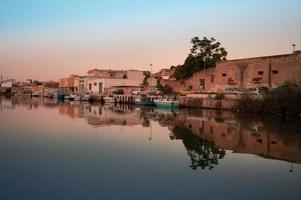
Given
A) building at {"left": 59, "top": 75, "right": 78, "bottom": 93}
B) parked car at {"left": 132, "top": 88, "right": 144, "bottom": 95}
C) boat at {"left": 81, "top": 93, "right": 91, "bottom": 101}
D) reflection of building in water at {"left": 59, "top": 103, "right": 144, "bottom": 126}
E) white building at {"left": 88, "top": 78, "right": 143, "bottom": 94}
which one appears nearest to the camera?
reflection of building in water at {"left": 59, "top": 103, "right": 144, "bottom": 126}

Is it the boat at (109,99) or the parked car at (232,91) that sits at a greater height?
the parked car at (232,91)

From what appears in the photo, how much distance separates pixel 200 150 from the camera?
13.1m

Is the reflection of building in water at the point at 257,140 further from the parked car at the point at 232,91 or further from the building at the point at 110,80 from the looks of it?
the building at the point at 110,80

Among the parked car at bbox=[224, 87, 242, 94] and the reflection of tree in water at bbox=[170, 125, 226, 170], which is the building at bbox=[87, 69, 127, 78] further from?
the reflection of tree in water at bbox=[170, 125, 226, 170]

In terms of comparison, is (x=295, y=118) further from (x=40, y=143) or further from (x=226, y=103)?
(x=40, y=143)

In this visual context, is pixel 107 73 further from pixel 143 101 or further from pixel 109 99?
pixel 143 101

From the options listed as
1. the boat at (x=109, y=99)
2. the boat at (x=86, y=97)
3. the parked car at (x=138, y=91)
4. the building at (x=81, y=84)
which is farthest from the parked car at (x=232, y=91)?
the building at (x=81, y=84)

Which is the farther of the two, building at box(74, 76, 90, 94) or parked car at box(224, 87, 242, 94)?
building at box(74, 76, 90, 94)

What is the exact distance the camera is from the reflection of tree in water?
10.8 m

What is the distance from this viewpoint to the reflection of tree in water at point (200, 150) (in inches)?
426

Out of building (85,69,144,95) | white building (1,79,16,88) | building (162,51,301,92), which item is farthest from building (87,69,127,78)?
white building (1,79,16,88)

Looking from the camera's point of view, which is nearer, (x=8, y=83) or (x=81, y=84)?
(x=81, y=84)

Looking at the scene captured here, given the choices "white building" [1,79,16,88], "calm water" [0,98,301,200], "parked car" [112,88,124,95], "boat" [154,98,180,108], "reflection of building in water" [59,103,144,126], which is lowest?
"calm water" [0,98,301,200]

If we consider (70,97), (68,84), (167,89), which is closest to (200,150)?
(167,89)
